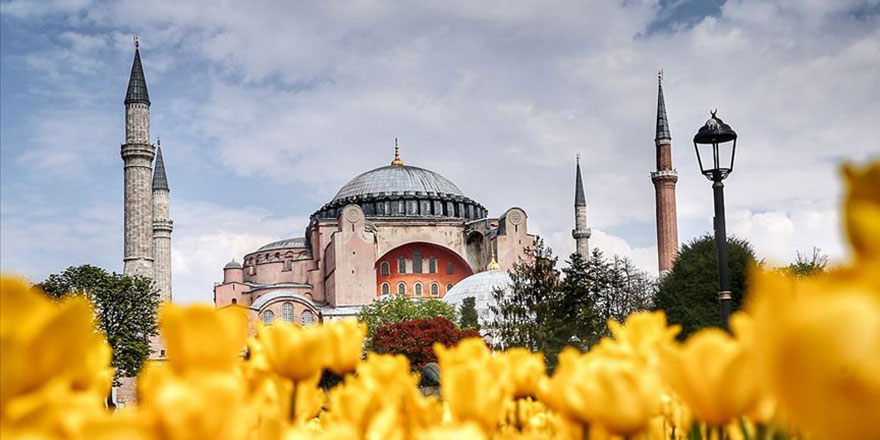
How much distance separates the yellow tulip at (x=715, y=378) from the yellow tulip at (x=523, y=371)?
0.55m

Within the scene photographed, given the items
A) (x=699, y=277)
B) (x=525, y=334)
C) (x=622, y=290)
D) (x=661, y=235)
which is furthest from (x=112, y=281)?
(x=661, y=235)

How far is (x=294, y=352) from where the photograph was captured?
1.10 meters

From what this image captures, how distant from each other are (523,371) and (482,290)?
36.5m

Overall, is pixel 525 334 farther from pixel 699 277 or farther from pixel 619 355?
pixel 619 355

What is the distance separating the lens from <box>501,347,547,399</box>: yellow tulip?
52.9 inches

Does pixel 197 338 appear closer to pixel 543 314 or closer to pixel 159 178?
pixel 543 314

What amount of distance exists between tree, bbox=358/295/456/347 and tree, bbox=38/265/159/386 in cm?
886

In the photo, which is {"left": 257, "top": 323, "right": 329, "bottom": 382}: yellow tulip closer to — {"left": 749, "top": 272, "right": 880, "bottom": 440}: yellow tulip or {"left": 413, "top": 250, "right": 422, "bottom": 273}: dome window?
{"left": 749, "top": 272, "right": 880, "bottom": 440}: yellow tulip

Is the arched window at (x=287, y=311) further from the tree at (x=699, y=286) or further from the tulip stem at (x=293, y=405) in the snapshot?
the tulip stem at (x=293, y=405)

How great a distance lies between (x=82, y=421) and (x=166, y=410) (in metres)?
0.09

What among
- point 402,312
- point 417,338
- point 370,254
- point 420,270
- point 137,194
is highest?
point 137,194

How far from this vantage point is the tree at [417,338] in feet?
87.4

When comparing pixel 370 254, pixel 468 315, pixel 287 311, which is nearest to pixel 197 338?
pixel 468 315

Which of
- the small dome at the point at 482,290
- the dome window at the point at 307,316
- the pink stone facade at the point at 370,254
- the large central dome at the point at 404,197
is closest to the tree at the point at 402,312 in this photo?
the small dome at the point at 482,290
